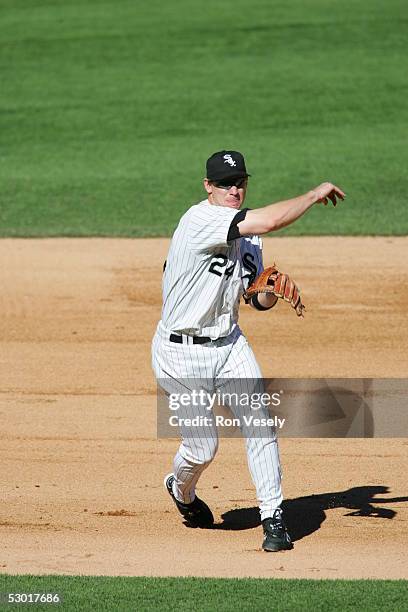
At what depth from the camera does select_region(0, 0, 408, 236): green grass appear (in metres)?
14.6

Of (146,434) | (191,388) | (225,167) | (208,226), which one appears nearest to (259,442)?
(191,388)

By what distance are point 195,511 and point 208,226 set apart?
1.59 m

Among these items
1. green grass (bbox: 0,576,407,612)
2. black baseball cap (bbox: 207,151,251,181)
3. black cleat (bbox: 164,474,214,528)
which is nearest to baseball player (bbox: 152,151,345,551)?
black baseball cap (bbox: 207,151,251,181)

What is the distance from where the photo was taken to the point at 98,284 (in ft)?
38.0

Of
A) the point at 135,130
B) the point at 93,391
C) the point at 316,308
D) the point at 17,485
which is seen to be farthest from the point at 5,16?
the point at 17,485

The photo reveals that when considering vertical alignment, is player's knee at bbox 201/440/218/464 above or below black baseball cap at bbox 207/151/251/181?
below

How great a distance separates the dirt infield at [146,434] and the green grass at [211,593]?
0.66ft

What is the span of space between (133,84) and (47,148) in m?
3.40

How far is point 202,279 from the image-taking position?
602 centimetres

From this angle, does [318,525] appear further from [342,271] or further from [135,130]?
[135,130]

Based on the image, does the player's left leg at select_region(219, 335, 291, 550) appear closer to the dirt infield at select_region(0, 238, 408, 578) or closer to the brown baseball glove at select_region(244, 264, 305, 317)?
the dirt infield at select_region(0, 238, 408, 578)

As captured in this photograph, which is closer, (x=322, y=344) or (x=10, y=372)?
(x=10, y=372)

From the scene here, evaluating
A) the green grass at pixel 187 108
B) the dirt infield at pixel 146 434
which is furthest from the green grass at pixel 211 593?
the green grass at pixel 187 108

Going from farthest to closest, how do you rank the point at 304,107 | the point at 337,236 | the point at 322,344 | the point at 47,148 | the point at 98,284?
the point at 304,107, the point at 47,148, the point at 337,236, the point at 98,284, the point at 322,344
